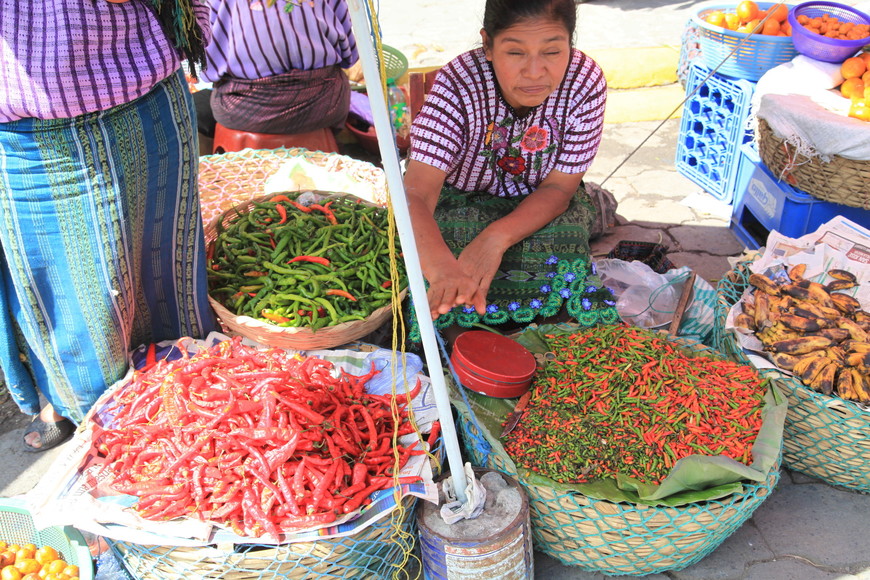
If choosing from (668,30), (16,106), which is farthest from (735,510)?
(668,30)

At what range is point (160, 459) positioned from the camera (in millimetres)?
2078

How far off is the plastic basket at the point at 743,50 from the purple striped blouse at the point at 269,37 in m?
1.98

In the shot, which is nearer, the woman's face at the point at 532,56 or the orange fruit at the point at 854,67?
the woman's face at the point at 532,56

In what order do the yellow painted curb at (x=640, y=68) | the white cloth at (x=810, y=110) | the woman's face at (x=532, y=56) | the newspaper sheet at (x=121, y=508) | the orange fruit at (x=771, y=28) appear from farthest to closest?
the yellow painted curb at (x=640, y=68)
the orange fruit at (x=771, y=28)
the white cloth at (x=810, y=110)
the woman's face at (x=532, y=56)
the newspaper sheet at (x=121, y=508)

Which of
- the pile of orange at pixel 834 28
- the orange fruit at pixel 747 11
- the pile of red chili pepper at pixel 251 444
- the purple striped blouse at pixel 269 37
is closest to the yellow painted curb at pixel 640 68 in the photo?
the orange fruit at pixel 747 11

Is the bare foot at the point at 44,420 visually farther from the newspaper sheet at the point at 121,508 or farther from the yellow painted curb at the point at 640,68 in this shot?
the yellow painted curb at the point at 640,68

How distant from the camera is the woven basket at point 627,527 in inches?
78.5

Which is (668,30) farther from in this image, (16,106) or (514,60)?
(16,106)

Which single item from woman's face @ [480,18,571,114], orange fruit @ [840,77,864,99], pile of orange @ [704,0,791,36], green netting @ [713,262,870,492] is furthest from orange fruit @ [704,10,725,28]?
green netting @ [713,262,870,492]

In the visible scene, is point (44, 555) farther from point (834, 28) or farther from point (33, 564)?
point (834, 28)

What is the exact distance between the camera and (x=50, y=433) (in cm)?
273

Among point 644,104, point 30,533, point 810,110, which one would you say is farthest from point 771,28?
point 30,533

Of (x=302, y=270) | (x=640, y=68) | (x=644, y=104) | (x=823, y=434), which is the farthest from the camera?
(x=640, y=68)

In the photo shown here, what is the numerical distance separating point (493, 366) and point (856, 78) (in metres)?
2.43
